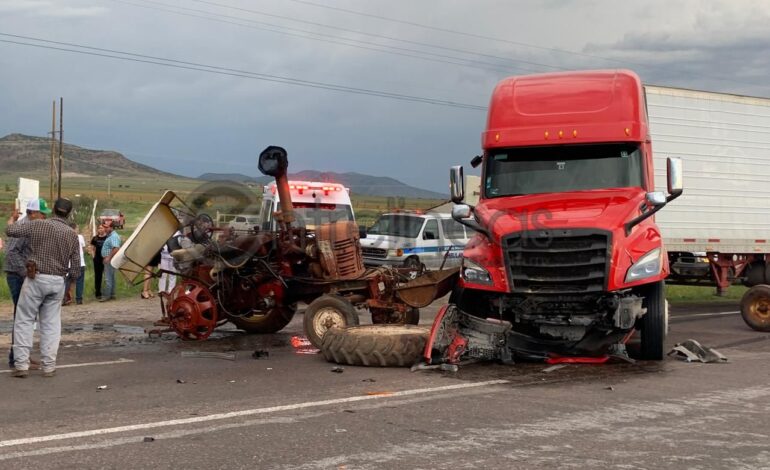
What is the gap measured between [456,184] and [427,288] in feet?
4.76

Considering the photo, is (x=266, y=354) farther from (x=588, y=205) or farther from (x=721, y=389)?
(x=721, y=389)

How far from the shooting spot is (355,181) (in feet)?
81.3

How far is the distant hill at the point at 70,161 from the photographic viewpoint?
573 ft

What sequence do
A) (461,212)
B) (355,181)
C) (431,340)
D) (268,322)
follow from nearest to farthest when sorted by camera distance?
(431,340) → (461,212) → (268,322) → (355,181)

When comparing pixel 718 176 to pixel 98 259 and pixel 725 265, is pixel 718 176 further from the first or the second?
pixel 98 259

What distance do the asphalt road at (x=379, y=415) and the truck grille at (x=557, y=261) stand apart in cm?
95

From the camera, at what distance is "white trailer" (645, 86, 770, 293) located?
17266 mm

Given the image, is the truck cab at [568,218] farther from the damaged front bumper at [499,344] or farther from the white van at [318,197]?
the white van at [318,197]

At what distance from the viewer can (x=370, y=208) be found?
129 feet

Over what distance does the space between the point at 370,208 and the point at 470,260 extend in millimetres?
29059

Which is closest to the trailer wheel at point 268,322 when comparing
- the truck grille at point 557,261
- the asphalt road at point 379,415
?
the asphalt road at point 379,415

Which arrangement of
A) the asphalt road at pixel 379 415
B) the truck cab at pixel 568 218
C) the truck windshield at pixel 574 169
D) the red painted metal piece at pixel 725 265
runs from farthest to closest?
the red painted metal piece at pixel 725 265
the truck windshield at pixel 574 169
the truck cab at pixel 568 218
the asphalt road at pixel 379 415

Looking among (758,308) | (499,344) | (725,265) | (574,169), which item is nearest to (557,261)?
(499,344)

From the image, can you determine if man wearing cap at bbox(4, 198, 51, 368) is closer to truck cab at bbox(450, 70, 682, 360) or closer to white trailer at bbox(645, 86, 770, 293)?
truck cab at bbox(450, 70, 682, 360)
